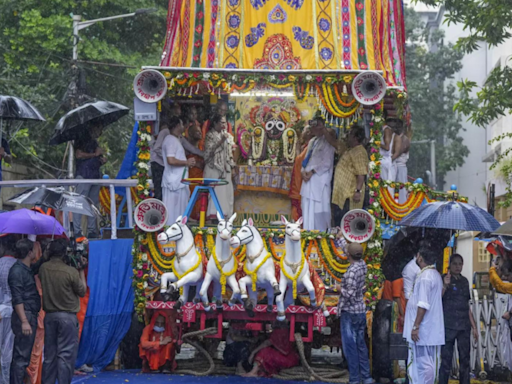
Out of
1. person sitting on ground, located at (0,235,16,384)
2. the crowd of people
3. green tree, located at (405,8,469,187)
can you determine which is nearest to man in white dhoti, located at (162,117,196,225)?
the crowd of people

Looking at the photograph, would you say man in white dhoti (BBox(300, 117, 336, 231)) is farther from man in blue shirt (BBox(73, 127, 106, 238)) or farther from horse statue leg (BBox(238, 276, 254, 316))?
man in blue shirt (BBox(73, 127, 106, 238))

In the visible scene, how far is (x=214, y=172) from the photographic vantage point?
1611cm

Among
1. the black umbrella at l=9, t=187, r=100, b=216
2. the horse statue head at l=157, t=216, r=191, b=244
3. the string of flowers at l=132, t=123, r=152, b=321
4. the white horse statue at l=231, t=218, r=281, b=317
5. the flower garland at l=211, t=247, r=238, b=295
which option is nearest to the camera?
the black umbrella at l=9, t=187, r=100, b=216

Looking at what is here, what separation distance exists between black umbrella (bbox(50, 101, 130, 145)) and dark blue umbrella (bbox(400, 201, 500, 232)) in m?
6.28

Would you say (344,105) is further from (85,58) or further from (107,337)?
(85,58)

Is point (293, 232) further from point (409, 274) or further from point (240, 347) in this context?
point (409, 274)

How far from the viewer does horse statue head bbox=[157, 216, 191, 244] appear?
13.1 m

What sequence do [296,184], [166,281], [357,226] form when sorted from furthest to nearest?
[296,184] → [357,226] → [166,281]

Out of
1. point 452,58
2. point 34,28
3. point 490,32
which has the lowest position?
point 490,32

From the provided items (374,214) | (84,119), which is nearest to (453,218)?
(374,214)

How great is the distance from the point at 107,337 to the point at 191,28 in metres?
5.56

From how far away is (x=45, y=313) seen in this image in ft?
37.5

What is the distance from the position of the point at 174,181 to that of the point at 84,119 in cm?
219

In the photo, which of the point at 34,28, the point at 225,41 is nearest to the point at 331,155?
the point at 225,41
